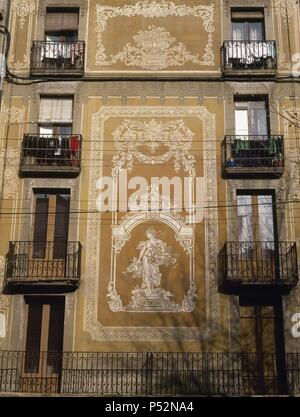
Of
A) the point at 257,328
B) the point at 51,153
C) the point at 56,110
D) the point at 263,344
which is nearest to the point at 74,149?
the point at 51,153

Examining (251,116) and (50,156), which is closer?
(50,156)

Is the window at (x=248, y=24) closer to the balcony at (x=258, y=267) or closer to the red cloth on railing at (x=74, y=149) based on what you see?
the red cloth on railing at (x=74, y=149)

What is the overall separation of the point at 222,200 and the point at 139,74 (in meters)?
5.25

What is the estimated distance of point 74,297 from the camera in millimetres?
19562

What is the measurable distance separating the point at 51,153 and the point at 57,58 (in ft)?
11.7

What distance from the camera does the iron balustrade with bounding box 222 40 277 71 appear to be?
71.6ft

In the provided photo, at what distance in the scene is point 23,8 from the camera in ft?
74.8

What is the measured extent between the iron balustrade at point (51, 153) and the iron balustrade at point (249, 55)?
227 inches

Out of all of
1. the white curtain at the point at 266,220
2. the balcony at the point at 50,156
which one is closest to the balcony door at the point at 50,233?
the balcony at the point at 50,156

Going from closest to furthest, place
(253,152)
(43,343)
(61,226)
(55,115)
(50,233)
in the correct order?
(43,343)
(50,233)
(61,226)
(253,152)
(55,115)

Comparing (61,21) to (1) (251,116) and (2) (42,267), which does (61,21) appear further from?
(2) (42,267)

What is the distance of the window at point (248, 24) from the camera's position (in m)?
22.7
